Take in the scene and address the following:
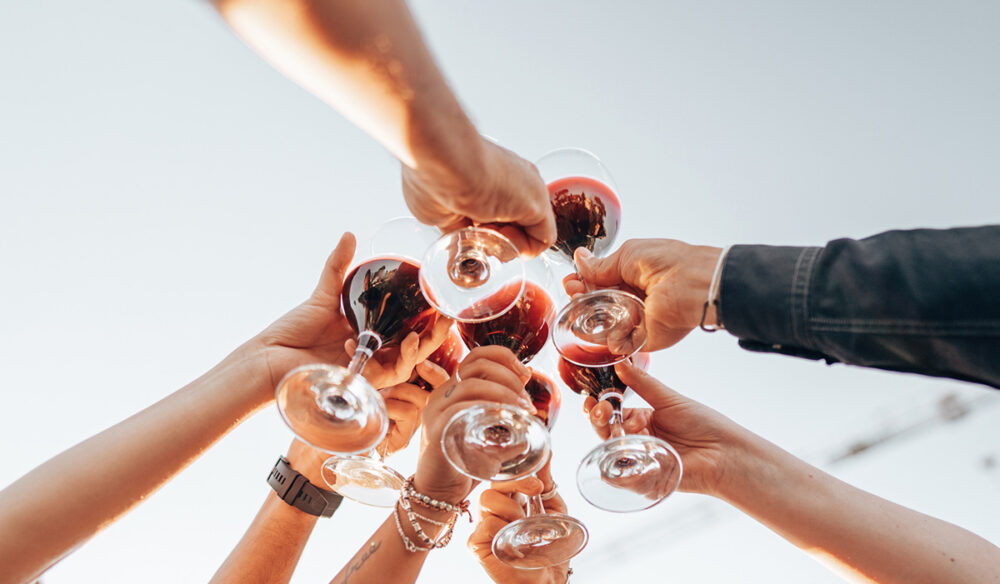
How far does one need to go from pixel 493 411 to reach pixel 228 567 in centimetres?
155

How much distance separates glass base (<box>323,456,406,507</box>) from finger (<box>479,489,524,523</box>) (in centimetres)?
31

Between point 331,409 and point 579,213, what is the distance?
3.60 feet

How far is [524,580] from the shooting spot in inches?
88.7

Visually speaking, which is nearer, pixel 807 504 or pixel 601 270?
pixel 601 270

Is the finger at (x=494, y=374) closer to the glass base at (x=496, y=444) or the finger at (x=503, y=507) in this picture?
the glass base at (x=496, y=444)

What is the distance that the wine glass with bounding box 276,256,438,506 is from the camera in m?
1.55

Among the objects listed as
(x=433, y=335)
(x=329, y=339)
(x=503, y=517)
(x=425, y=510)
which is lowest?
(x=503, y=517)

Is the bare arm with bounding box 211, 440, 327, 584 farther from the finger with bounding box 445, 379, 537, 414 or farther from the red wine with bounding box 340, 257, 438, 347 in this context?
the finger with bounding box 445, 379, 537, 414

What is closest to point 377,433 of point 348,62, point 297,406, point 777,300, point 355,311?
point 297,406

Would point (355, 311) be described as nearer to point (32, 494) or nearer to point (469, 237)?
point (469, 237)

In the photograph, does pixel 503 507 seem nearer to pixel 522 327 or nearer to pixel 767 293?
pixel 522 327

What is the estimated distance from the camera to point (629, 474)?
71.4 inches

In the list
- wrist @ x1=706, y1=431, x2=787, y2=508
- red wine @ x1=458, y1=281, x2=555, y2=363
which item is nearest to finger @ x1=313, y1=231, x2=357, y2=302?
red wine @ x1=458, y1=281, x2=555, y2=363

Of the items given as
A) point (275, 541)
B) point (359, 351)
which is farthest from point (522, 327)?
point (275, 541)
